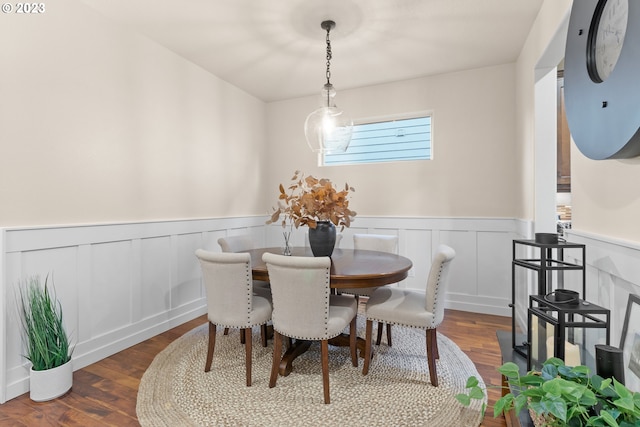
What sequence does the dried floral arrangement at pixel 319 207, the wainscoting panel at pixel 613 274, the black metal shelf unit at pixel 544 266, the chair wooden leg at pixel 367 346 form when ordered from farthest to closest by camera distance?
the dried floral arrangement at pixel 319 207 → the chair wooden leg at pixel 367 346 → the black metal shelf unit at pixel 544 266 → the wainscoting panel at pixel 613 274

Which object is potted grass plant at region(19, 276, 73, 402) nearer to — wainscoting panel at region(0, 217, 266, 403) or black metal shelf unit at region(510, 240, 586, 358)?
wainscoting panel at region(0, 217, 266, 403)

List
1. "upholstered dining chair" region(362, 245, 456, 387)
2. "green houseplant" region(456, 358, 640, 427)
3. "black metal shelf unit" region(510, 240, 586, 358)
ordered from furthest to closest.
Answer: "upholstered dining chair" region(362, 245, 456, 387), "black metal shelf unit" region(510, 240, 586, 358), "green houseplant" region(456, 358, 640, 427)

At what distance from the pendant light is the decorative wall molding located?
1.49m

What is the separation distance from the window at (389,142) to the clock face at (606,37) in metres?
2.40

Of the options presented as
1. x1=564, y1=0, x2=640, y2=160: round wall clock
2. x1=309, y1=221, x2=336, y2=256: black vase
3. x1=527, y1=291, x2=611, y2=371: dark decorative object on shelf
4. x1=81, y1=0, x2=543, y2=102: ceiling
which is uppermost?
x1=81, y1=0, x2=543, y2=102: ceiling

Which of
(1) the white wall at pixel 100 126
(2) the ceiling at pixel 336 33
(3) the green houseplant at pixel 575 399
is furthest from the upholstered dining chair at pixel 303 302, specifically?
(2) the ceiling at pixel 336 33

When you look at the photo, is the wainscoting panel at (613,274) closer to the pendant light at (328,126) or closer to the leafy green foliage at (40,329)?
the pendant light at (328,126)

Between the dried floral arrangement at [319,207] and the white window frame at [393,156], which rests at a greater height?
the white window frame at [393,156]

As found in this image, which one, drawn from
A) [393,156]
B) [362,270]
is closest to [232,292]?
[362,270]

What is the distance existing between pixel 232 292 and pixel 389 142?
2.77m

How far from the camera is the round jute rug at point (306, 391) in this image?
1748 mm

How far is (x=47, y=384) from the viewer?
Result: 6.35 ft

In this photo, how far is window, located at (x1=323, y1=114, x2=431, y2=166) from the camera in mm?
3797

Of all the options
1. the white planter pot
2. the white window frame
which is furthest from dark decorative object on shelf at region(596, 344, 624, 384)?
the white window frame
